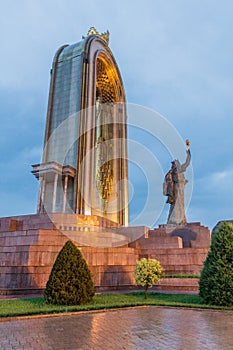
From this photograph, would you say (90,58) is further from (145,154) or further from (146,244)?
(146,244)

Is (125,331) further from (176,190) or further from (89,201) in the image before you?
(89,201)

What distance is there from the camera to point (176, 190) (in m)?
17.9

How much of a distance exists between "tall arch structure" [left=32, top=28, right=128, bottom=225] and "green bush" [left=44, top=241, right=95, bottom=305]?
20.0m

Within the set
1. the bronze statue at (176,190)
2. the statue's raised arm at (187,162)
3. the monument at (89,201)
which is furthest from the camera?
the statue's raised arm at (187,162)

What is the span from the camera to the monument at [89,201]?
33.4ft

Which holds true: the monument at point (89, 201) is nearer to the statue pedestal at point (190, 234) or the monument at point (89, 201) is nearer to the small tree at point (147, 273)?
the statue pedestal at point (190, 234)

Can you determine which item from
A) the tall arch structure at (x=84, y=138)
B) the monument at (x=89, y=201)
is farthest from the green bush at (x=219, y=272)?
the tall arch structure at (x=84, y=138)

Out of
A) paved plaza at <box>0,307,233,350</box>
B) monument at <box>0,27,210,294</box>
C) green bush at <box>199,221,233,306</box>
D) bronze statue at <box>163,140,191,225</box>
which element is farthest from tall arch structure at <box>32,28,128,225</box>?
paved plaza at <box>0,307,233,350</box>

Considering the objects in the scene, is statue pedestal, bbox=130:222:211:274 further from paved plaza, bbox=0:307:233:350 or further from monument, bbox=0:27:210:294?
paved plaza, bbox=0:307:233:350

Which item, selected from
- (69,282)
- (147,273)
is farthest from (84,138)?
(69,282)

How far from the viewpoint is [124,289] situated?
10.2 meters

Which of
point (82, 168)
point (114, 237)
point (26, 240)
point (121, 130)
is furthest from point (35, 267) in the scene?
point (121, 130)

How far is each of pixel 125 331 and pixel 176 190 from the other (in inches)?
549

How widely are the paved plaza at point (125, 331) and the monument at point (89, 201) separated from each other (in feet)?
13.8
